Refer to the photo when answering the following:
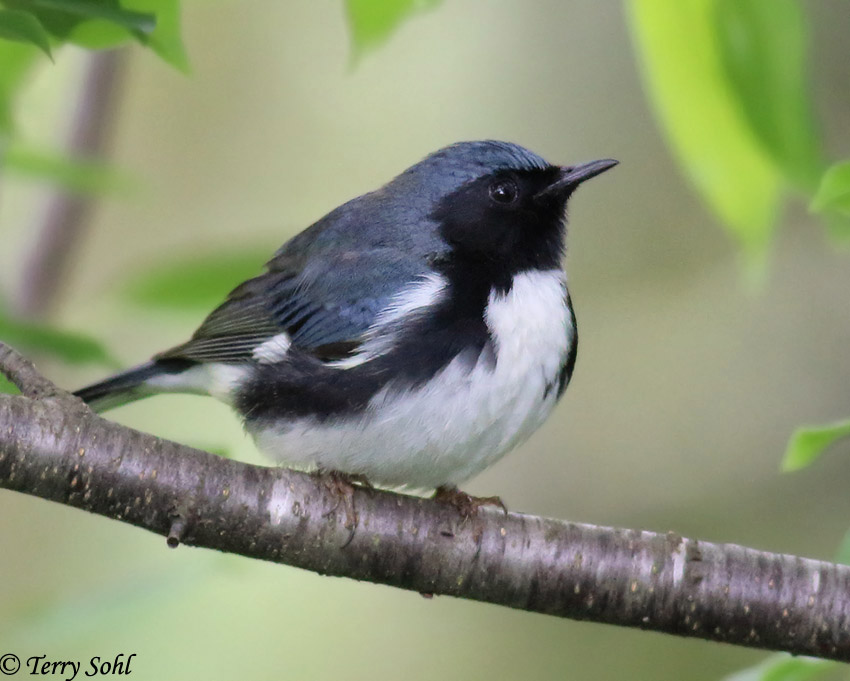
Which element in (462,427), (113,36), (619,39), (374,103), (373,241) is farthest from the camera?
(374,103)

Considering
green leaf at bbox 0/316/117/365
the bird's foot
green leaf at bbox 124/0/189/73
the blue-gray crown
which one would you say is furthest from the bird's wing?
green leaf at bbox 124/0/189/73

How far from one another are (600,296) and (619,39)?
184 centimetres

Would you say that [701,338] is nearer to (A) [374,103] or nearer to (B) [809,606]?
(A) [374,103]

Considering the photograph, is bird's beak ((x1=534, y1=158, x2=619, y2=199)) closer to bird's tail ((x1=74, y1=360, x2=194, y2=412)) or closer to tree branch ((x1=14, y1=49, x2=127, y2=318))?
bird's tail ((x1=74, y1=360, x2=194, y2=412))

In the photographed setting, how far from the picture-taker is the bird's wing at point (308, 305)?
337cm

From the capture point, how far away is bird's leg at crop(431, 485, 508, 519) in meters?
2.98

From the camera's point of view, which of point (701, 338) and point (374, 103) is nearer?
point (701, 338)

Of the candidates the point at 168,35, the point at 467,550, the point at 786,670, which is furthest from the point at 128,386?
the point at 786,670

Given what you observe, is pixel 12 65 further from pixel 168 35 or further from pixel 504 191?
pixel 504 191

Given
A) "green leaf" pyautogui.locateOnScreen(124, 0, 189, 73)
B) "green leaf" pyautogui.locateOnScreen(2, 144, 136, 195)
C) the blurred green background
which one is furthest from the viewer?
the blurred green background

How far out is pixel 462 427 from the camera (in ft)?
10.2

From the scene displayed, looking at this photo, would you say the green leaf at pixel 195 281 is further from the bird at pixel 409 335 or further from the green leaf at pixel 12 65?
the green leaf at pixel 12 65

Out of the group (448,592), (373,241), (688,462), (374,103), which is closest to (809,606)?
(448,592)

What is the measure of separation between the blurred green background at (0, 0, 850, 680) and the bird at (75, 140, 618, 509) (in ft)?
3.75
